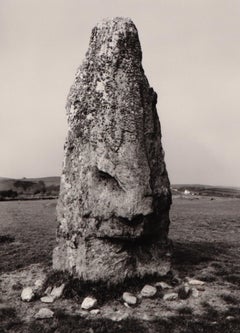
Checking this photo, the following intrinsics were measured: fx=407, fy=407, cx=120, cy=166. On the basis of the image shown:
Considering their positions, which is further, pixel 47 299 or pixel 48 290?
pixel 48 290

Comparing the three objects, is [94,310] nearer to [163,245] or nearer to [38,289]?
[38,289]

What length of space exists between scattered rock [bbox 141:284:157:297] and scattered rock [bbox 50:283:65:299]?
183cm

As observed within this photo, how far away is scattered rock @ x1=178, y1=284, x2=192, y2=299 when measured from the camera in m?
9.01

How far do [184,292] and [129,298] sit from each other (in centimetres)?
130

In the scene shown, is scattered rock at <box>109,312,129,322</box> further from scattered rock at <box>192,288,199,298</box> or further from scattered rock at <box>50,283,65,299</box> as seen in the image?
scattered rock at <box>192,288,199,298</box>

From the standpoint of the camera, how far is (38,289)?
9.42 meters

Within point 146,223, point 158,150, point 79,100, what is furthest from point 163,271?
point 79,100

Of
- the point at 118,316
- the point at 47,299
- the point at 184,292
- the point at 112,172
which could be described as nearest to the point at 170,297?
the point at 184,292

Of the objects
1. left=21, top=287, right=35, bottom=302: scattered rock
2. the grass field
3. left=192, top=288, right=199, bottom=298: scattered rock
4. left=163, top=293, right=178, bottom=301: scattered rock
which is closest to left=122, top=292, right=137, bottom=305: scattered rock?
the grass field

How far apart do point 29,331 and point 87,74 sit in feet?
19.9

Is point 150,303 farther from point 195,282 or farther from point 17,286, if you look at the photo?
point 17,286

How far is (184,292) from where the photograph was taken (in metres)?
9.16

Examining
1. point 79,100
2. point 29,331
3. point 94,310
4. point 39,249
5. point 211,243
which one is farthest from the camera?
point 211,243

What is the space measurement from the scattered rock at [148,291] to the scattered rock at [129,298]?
0.28 metres
